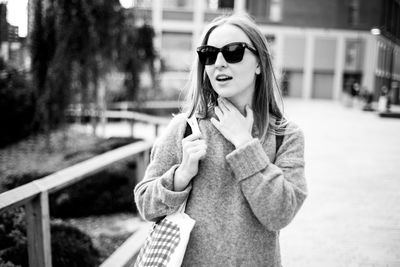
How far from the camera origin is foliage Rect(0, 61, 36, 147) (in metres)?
6.29

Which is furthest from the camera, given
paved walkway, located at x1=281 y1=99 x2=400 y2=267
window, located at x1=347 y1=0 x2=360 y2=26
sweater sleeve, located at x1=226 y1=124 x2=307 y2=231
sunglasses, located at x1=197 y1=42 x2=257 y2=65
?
window, located at x1=347 y1=0 x2=360 y2=26

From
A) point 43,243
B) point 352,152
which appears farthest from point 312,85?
point 43,243

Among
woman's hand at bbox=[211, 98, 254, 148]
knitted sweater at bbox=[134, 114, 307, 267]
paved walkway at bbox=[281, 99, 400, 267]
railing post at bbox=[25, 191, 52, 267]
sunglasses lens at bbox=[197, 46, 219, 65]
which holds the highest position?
sunglasses lens at bbox=[197, 46, 219, 65]

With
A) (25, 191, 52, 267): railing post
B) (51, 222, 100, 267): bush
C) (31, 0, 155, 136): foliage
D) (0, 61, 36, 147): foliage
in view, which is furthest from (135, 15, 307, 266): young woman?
(0, 61, 36, 147): foliage

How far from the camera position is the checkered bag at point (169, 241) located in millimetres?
1344

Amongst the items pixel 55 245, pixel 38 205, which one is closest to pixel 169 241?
pixel 38 205

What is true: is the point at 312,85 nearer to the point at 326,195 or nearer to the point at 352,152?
the point at 352,152

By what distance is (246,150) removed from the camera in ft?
4.44

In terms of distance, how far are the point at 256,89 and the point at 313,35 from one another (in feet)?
115

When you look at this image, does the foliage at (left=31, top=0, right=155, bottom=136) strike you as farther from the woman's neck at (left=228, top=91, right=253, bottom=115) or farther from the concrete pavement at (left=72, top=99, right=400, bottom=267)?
the woman's neck at (left=228, top=91, right=253, bottom=115)

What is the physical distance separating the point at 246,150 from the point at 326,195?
3.80 metres

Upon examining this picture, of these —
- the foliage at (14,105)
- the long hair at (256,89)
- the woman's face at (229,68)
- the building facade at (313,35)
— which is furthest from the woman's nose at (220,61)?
the building facade at (313,35)

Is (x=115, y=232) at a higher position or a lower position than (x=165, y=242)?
lower

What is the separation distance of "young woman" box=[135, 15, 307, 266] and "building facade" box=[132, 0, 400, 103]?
31.1 meters
